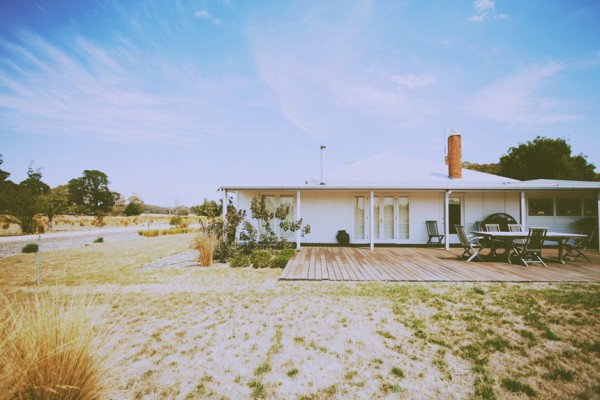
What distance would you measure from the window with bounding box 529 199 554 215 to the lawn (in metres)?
8.83

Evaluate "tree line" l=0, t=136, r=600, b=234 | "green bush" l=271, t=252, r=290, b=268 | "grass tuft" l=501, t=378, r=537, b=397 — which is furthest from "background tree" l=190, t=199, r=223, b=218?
"grass tuft" l=501, t=378, r=537, b=397

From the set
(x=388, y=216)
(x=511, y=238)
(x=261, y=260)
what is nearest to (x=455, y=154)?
(x=388, y=216)

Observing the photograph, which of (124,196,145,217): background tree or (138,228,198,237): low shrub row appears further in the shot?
(124,196,145,217): background tree

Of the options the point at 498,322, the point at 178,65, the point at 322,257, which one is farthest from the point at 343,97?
the point at 498,322

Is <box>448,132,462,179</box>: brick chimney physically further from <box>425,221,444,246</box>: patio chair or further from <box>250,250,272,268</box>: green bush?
<box>250,250,272,268</box>: green bush

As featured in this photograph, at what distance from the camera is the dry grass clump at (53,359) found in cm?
176

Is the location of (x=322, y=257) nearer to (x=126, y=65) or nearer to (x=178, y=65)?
(x=178, y=65)

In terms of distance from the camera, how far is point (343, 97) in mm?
14242

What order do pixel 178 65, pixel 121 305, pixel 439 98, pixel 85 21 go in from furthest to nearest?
pixel 439 98 < pixel 178 65 < pixel 85 21 < pixel 121 305

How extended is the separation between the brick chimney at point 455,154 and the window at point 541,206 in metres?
3.61

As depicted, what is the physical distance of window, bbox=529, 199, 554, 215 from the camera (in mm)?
12367

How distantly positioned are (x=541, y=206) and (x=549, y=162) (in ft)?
73.6

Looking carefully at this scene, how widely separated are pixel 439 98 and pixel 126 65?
16.9 meters

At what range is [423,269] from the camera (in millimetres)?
7312
